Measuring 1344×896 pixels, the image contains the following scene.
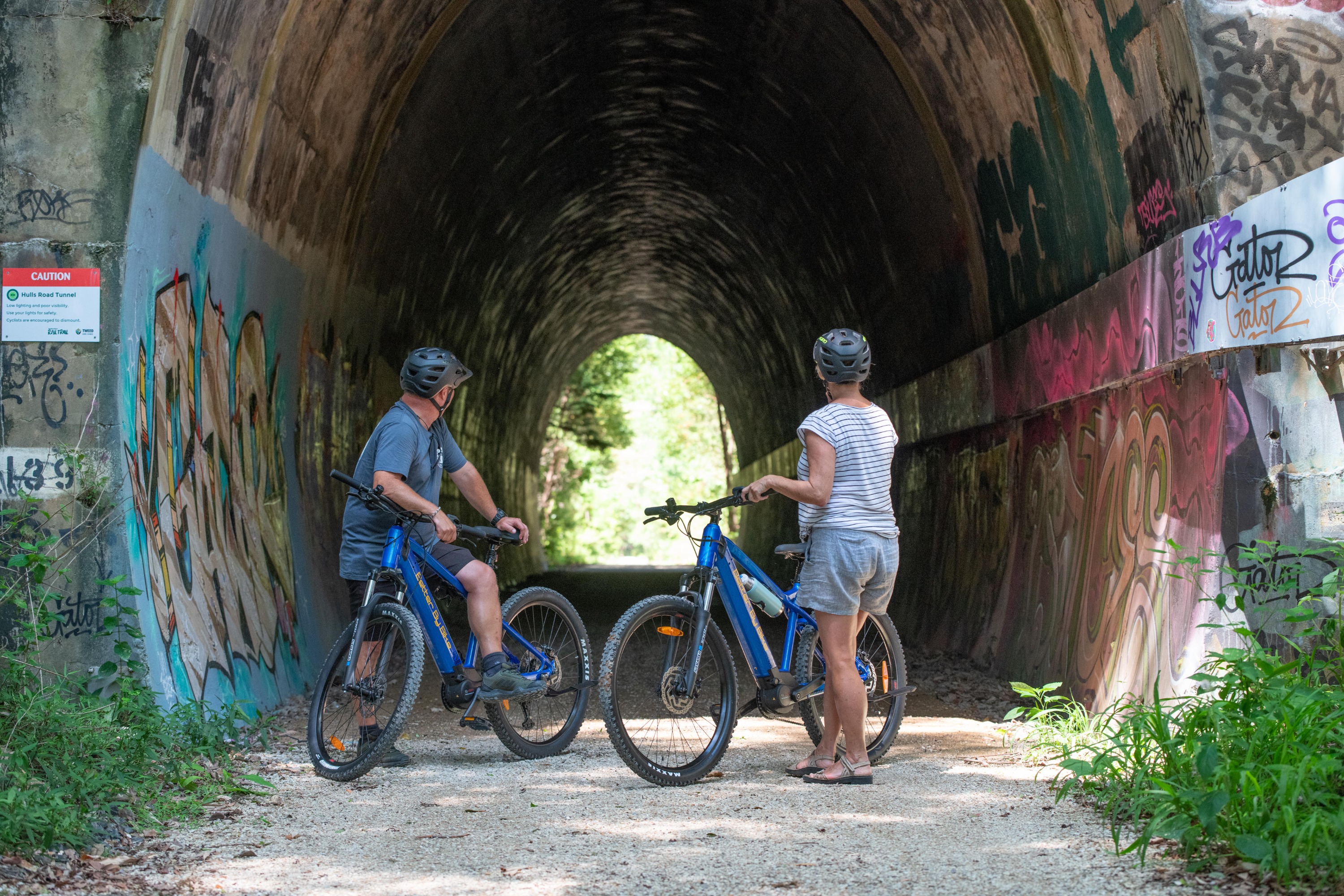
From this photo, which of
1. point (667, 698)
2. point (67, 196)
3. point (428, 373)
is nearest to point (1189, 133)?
point (667, 698)

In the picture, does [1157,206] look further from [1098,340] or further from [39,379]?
[39,379]

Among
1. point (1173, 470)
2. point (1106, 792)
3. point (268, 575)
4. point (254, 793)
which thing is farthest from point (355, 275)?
point (1106, 792)

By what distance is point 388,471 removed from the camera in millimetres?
5332

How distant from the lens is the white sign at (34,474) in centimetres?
542

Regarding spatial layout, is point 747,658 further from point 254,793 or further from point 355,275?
point 355,275

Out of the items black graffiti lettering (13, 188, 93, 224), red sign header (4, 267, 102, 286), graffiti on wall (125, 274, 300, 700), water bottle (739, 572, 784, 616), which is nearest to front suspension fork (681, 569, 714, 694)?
water bottle (739, 572, 784, 616)

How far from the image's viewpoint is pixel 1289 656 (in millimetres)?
4668

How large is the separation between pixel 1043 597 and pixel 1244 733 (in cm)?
340

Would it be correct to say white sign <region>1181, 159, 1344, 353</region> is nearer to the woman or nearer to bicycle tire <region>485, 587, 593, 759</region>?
the woman

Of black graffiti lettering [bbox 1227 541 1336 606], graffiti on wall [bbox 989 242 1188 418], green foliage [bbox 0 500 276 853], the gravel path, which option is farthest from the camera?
graffiti on wall [bbox 989 242 1188 418]

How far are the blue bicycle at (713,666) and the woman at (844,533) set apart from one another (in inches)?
7.4

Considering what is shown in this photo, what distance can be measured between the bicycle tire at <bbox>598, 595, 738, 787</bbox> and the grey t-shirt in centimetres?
114

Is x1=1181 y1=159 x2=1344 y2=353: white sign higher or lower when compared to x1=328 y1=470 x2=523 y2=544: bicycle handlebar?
higher

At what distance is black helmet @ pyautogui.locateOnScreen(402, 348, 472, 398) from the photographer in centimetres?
554
